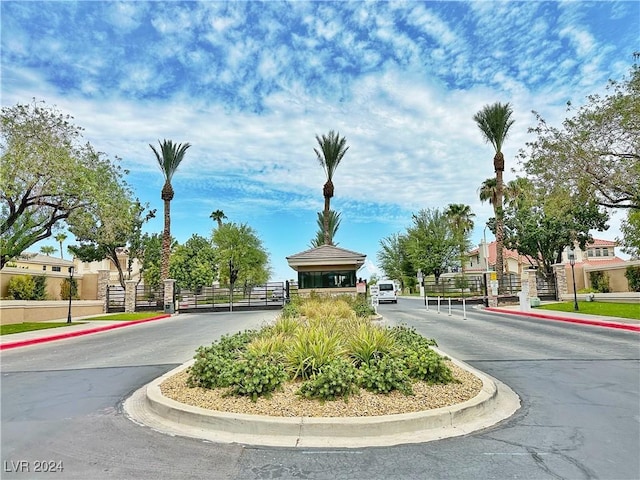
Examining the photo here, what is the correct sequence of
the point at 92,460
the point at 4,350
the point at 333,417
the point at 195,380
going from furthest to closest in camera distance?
the point at 4,350, the point at 195,380, the point at 333,417, the point at 92,460

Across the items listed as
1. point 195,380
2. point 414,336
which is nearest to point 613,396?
point 414,336

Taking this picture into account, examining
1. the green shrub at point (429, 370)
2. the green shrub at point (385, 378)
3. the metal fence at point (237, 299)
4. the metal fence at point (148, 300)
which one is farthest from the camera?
the metal fence at point (237, 299)

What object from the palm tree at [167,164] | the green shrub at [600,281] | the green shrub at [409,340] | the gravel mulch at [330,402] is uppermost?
the palm tree at [167,164]

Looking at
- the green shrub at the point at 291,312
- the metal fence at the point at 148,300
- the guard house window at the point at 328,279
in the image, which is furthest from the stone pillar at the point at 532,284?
the metal fence at the point at 148,300

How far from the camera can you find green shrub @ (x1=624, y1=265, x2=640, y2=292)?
31969 mm

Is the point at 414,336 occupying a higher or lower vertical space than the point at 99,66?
lower

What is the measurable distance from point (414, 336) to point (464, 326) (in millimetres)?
9853

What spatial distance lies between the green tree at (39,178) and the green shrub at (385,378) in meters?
16.0

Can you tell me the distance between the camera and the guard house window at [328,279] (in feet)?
94.7

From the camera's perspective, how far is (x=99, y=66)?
55.6 ft

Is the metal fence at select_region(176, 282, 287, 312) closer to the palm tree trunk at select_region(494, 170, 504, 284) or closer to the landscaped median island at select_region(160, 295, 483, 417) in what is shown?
the palm tree trunk at select_region(494, 170, 504, 284)

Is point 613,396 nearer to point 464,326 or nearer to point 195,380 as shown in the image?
point 195,380

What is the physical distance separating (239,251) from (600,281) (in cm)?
3829

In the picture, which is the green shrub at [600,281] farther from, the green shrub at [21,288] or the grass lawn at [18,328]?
the green shrub at [21,288]
